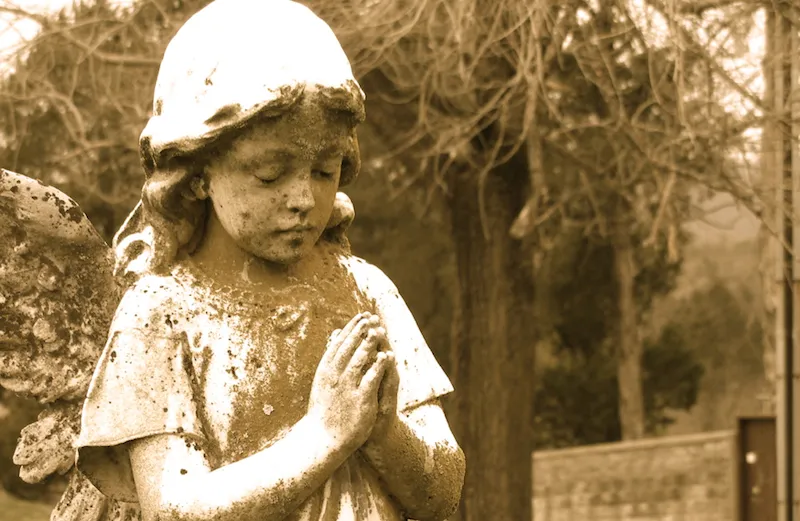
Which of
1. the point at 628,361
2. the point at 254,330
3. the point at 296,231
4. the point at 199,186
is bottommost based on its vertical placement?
the point at 628,361

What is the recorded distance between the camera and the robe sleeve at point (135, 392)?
3412mm

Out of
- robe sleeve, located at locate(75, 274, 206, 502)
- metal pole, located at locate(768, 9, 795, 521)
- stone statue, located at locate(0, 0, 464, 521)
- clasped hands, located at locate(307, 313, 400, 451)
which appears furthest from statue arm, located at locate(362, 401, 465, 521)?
metal pole, located at locate(768, 9, 795, 521)

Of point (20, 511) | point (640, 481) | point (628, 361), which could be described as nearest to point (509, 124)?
point (20, 511)

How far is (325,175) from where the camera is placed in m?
3.57

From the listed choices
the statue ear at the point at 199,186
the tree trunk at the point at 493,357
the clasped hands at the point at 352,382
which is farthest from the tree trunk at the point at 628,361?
the clasped hands at the point at 352,382

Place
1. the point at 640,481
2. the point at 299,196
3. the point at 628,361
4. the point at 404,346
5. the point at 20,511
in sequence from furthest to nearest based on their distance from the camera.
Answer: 1. the point at 628,361
2. the point at 640,481
3. the point at 20,511
4. the point at 404,346
5. the point at 299,196

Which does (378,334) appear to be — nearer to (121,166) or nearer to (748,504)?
(748,504)

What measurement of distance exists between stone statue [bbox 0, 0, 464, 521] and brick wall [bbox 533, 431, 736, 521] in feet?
45.8

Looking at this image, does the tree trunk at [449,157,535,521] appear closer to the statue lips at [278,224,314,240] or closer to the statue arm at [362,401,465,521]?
the statue arm at [362,401,465,521]

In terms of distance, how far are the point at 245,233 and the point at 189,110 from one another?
0.29m

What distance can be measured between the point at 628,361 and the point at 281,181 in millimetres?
20295

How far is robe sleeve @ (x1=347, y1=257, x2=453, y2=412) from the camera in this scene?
12.3ft

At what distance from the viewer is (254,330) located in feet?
11.7

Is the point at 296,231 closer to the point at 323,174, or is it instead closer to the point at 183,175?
the point at 323,174
